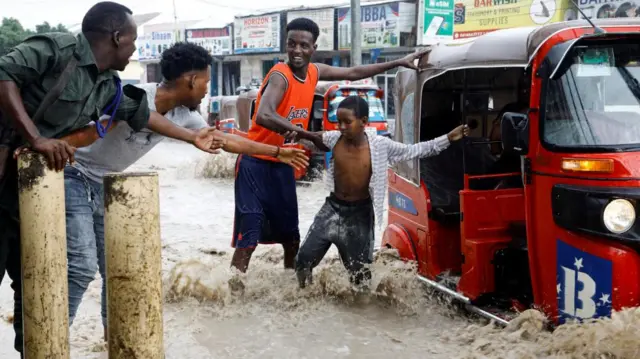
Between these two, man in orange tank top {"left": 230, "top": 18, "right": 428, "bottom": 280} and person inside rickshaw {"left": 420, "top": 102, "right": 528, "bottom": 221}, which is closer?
person inside rickshaw {"left": 420, "top": 102, "right": 528, "bottom": 221}

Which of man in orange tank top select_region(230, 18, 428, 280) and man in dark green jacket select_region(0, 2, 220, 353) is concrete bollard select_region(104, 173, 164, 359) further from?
man in orange tank top select_region(230, 18, 428, 280)

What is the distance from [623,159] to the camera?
3.66m

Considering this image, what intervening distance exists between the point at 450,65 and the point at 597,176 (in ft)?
5.16

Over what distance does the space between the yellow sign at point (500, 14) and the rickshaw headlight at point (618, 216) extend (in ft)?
47.3

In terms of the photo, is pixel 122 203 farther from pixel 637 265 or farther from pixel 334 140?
pixel 334 140

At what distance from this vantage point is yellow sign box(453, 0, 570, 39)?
1759 cm

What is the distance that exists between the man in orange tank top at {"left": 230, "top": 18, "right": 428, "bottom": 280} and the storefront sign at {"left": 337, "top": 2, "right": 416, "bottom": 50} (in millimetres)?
16678

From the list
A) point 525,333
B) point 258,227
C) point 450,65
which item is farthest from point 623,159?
point 258,227

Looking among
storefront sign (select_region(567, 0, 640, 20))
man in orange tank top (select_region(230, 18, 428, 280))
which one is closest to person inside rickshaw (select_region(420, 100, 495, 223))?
man in orange tank top (select_region(230, 18, 428, 280))

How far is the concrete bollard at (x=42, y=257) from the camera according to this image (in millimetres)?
2682

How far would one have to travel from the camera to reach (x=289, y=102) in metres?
5.52

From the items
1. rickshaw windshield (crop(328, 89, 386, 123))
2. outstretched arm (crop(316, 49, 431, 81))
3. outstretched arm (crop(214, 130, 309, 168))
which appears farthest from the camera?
rickshaw windshield (crop(328, 89, 386, 123))

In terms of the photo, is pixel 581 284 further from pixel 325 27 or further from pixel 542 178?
pixel 325 27

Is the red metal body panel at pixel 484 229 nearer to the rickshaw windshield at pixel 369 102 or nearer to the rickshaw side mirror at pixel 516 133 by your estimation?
the rickshaw side mirror at pixel 516 133
